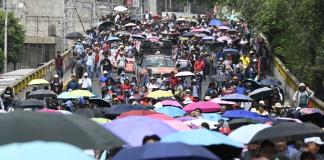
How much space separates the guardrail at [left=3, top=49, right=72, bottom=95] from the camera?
33006mm

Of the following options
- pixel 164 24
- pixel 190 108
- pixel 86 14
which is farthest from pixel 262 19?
pixel 86 14

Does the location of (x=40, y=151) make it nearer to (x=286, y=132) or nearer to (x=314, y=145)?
(x=286, y=132)

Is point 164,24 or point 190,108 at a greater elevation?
point 164,24

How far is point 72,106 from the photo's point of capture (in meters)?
24.6

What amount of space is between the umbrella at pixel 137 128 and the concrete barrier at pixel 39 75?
1927 cm

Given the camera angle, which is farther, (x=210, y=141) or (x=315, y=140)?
(x=315, y=140)

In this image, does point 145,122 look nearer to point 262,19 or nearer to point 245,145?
point 245,145

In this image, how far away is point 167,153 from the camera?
957cm

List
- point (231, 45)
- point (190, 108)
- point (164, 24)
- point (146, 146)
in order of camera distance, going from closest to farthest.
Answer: point (146, 146) → point (190, 108) → point (231, 45) → point (164, 24)

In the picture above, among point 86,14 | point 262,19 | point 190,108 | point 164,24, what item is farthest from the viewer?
point 86,14

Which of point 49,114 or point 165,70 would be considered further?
Result: point 165,70

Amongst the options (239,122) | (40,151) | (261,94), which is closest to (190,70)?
(261,94)

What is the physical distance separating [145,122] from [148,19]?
51.1m

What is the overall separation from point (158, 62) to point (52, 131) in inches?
982
